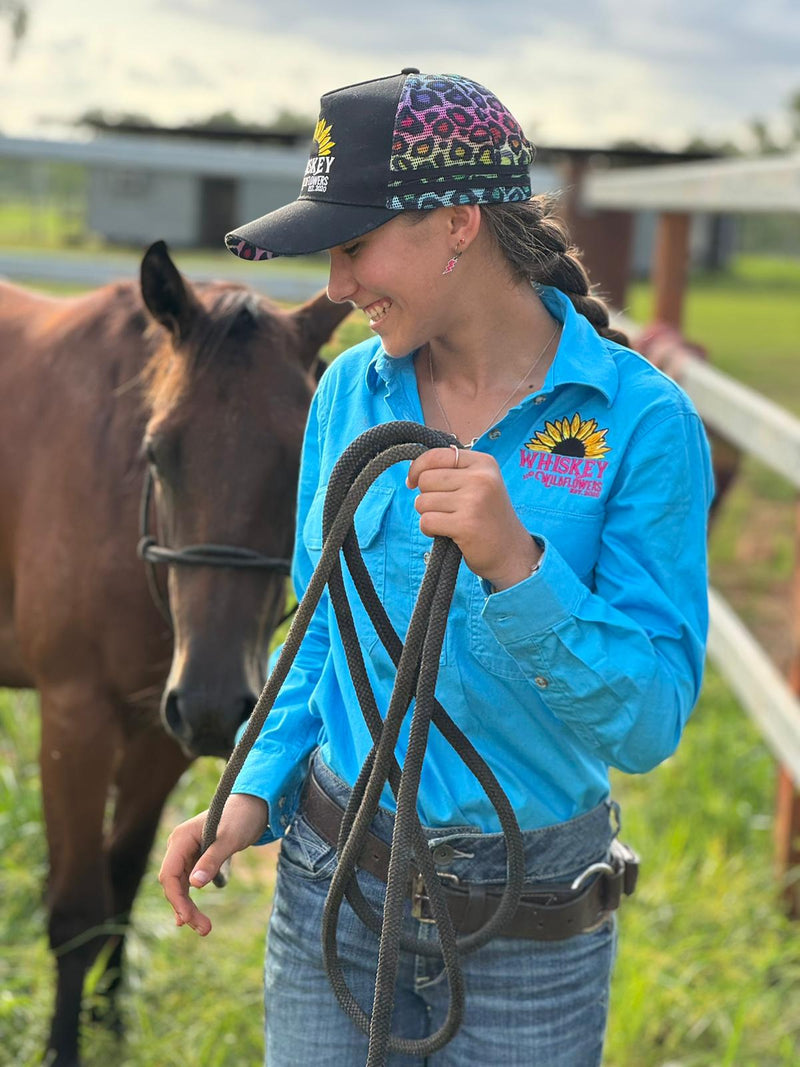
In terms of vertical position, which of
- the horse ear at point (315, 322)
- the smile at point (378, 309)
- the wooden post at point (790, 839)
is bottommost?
the wooden post at point (790, 839)

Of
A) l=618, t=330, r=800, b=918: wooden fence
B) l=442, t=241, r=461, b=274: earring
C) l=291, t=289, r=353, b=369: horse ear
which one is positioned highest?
l=442, t=241, r=461, b=274: earring

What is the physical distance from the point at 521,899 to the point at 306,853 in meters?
0.30

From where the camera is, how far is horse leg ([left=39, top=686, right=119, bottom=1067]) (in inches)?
107

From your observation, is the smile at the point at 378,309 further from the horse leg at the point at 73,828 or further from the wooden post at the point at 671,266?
the wooden post at the point at 671,266

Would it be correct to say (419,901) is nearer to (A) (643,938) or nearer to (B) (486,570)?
(B) (486,570)

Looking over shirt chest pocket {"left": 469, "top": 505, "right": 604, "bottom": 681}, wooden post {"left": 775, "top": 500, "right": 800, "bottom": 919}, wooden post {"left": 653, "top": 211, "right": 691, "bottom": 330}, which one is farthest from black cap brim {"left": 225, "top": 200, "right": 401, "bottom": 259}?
wooden post {"left": 653, "top": 211, "right": 691, "bottom": 330}

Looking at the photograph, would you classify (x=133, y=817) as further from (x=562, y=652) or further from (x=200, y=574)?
(x=562, y=652)

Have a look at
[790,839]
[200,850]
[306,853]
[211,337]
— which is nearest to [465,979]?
[306,853]

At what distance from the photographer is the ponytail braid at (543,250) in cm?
150

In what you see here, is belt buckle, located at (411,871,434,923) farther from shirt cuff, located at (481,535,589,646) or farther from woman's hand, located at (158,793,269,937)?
shirt cuff, located at (481,535,589,646)

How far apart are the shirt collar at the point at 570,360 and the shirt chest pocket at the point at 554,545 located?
150 mm

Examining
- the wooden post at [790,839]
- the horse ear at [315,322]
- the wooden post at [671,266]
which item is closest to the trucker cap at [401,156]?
the horse ear at [315,322]

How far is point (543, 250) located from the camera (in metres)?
1.57

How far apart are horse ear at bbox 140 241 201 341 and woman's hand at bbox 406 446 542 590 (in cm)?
125
